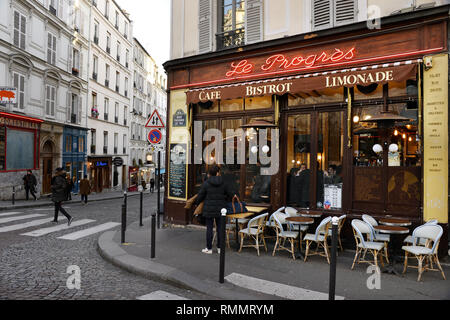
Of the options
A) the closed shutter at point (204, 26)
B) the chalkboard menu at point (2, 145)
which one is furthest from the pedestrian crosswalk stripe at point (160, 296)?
the chalkboard menu at point (2, 145)

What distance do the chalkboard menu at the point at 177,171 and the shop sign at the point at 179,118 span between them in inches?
22.9

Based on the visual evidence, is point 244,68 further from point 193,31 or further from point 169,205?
point 169,205

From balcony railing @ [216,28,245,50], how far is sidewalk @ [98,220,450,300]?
17.0 feet

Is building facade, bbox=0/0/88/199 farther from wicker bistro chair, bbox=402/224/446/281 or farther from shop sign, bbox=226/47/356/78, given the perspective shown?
wicker bistro chair, bbox=402/224/446/281

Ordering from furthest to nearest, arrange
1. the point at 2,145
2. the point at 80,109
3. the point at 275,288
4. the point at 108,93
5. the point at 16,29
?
the point at 108,93 < the point at 80,109 < the point at 16,29 < the point at 2,145 < the point at 275,288

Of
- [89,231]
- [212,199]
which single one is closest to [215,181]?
[212,199]

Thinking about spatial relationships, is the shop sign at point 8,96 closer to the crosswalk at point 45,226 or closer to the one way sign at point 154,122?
the crosswalk at point 45,226

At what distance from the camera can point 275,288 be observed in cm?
468

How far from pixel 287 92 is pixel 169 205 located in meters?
4.54

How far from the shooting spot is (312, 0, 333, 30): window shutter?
750 cm

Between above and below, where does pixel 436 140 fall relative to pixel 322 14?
below

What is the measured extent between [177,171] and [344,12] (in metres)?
5.61

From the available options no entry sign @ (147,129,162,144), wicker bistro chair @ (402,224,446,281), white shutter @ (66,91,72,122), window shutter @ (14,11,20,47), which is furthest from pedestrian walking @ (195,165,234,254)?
white shutter @ (66,91,72,122)

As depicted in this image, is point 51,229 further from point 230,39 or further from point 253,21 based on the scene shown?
point 253,21
